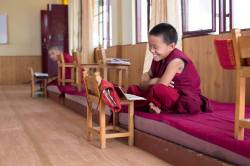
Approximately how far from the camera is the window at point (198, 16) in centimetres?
420

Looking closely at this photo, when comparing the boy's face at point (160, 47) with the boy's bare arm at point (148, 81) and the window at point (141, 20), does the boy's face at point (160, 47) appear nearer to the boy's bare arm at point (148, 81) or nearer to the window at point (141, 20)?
the boy's bare arm at point (148, 81)

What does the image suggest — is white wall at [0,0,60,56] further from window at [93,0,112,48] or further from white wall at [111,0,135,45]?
white wall at [111,0,135,45]

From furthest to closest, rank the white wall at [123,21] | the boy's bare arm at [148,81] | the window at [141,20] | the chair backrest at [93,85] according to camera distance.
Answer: the white wall at [123,21], the window at [141,20], the boy's bare arm at [148,81], the chair backrest at [93,85]

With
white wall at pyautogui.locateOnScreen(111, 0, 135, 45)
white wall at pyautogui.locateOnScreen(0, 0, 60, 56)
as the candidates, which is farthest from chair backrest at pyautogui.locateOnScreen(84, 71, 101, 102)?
white wall at pyautogui.locateOnScreen(0, 0, 60, 56)

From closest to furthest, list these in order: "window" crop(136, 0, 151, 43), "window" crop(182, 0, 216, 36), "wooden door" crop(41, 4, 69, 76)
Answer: "window" crop(182, 0, 216, 36) → "window" crop(136, 0, 151, 43) → "wooden door" crop(41, 4, 69, 76)

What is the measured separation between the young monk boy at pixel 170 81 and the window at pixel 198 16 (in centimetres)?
120

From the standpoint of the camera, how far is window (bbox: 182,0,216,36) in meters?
4.20

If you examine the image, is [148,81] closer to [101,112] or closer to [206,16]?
[101,112]

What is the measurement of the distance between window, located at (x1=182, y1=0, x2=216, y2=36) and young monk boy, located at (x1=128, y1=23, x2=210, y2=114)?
120 cm

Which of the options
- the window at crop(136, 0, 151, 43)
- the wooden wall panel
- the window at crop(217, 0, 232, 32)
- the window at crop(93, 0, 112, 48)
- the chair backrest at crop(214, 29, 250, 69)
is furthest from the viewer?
the window at crop(93, 0, 112, 48)

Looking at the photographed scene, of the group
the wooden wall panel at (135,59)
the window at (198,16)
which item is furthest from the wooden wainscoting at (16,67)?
the window at (198,16)

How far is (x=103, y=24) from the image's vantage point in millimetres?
8461

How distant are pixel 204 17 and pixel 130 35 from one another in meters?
2.15

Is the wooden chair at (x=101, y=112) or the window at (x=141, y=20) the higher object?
the window at (x=141, y=20)
